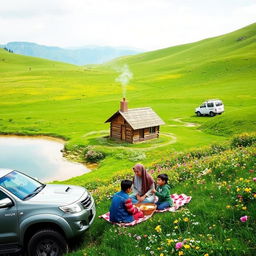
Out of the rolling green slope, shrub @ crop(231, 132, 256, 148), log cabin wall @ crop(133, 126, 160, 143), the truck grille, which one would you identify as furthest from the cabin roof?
the truck grille

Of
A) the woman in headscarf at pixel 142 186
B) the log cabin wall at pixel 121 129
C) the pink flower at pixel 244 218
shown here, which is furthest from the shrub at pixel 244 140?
the log cabin wall at pixel 121 129

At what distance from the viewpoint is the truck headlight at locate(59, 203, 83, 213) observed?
8.70 metres

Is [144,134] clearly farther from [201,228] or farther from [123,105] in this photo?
[201,228]

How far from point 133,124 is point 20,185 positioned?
31.2 m

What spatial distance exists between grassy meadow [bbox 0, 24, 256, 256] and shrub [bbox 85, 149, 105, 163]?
534mm

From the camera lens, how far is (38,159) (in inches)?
1479

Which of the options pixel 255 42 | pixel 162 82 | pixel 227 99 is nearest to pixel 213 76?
pixel 162 82

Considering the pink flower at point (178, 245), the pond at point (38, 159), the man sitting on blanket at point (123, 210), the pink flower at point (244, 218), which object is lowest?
the pond at point (38, 159)

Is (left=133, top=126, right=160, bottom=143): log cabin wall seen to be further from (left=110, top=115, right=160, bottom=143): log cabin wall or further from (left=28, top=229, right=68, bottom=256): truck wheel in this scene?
(left=28, top=229, right=68, bottom=256): truck wheel

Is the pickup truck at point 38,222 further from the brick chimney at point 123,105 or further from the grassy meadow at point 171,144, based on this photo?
the brick chimney at point 123,105

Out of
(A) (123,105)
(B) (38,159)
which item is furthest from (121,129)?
(B) (38,159)

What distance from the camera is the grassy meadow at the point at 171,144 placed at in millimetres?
7820

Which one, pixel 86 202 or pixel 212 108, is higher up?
pixel 86 202

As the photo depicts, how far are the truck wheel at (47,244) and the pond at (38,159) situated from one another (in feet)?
73.0
